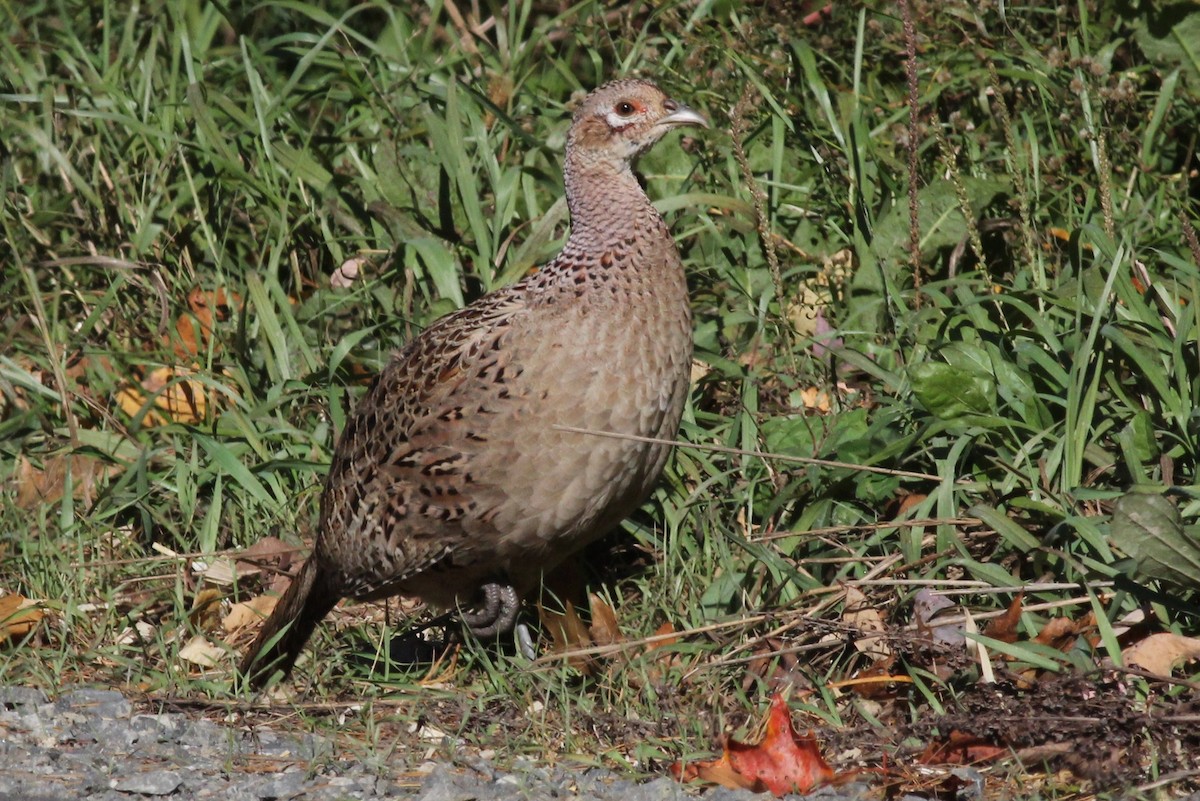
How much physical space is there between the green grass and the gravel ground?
0.19m

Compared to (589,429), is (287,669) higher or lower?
lower

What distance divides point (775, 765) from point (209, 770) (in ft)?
4.21

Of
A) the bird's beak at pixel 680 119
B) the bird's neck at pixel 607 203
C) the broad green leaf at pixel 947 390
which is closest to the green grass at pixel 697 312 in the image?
the broad green leaf at pixel 947 390

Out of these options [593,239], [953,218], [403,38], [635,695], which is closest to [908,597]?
[635,695]

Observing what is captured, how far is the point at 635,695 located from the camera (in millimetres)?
4113

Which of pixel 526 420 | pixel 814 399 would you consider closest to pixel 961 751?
pixel 526 420

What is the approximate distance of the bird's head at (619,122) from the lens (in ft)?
14.7

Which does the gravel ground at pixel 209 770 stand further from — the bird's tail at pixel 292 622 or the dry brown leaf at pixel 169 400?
the dry brown leaf at pixel 169 400

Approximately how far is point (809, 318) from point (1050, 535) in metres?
1.61

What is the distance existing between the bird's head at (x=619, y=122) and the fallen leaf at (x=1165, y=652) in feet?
5.96

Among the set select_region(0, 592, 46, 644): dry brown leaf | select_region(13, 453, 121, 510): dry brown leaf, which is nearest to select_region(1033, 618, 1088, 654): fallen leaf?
select_region(0, 592, 46, 644): dry brown leaf

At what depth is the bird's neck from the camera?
14.3 ft

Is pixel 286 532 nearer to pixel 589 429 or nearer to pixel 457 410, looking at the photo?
pixel 457 410

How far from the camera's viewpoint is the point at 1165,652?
3.72m
